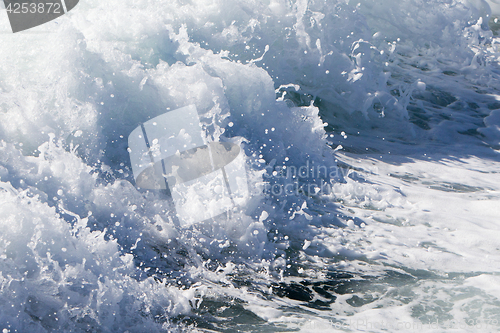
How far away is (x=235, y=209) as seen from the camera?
4184 mm

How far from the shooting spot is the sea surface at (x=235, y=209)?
9.84 feet

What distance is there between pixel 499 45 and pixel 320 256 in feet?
36.2

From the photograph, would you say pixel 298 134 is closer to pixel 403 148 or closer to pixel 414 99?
pixel 403 148

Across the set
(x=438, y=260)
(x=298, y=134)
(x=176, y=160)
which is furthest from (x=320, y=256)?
(x=298, y=134)

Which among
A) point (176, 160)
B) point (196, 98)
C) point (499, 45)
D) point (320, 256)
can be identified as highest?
point (196, 98)

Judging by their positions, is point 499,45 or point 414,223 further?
point 499,45

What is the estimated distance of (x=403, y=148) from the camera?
7047 millimetres

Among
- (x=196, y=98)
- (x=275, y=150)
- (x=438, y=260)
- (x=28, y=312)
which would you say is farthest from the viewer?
(x=275, y=150)

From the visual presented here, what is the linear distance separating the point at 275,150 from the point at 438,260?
6.82ft

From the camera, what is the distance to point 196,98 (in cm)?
492

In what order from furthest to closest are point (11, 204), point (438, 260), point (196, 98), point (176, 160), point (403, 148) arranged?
point (403, 148) → point (196, 98) → point (176, 160) → point (438, 260) → point (11, 204)

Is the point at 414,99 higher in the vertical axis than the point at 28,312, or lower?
lower

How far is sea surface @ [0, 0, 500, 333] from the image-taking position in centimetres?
300

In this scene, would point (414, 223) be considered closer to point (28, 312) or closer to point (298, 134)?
point (298, 134)
